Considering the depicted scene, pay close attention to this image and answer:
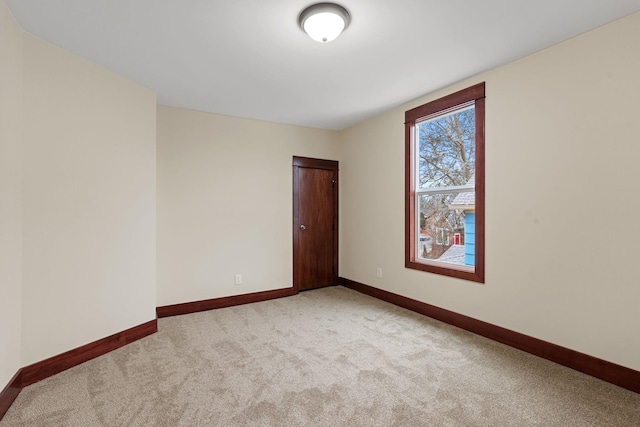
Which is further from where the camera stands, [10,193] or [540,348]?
[540,348]

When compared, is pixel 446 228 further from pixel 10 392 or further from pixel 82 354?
pixel 10 392

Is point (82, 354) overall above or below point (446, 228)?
below

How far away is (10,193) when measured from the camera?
209 cm

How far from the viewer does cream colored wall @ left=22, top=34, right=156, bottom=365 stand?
7.57ft

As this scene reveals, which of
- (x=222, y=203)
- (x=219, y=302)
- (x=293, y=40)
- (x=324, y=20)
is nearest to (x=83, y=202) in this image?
(x=222, y=203)

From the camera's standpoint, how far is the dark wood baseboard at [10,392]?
6.25 ft

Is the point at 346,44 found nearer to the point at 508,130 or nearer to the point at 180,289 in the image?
the point at 508,130

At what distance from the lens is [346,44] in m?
2.41

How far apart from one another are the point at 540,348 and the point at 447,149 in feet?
6.82

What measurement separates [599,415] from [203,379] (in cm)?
253

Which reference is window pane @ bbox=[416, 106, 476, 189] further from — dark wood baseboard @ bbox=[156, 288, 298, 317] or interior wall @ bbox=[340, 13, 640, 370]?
dark wood baseboard @ bbox=[156, 288, 298, 317]

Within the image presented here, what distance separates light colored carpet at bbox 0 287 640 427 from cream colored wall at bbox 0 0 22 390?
0.39 m

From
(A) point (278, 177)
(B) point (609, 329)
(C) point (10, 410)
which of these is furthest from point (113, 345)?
(B) point (609, 329)

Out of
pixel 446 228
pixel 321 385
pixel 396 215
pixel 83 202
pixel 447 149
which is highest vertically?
pixel 447 149
